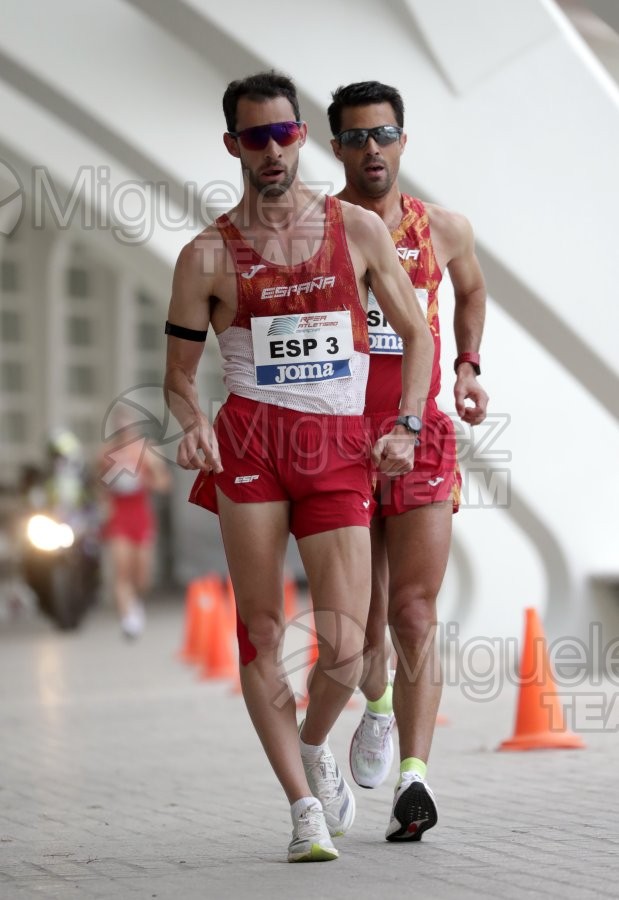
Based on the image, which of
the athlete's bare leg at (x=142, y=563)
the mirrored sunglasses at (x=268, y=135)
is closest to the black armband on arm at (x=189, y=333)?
the mirrored sunglasses at (x=268, y=135)

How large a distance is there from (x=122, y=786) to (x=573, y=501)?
650 cm

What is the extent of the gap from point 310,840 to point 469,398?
5.87 ft

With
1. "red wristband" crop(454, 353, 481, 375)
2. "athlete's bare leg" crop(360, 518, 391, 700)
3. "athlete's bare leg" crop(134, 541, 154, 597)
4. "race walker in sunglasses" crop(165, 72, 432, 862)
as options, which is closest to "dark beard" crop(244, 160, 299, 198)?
"race walker in sunglasses" crop(165, 72, 432, 862)

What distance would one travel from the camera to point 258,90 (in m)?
5.52

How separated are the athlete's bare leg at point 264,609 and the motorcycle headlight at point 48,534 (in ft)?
46.8

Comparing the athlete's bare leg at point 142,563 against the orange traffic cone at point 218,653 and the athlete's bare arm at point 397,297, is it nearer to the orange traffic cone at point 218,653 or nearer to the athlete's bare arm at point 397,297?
the orange traffic cone at point 218,653

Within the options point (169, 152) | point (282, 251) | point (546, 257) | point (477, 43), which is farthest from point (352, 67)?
point (282, 251)

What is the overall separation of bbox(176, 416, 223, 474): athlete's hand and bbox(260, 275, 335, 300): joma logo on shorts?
1.45 ft

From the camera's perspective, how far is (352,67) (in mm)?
10305

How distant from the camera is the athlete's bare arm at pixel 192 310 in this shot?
554 centimetres

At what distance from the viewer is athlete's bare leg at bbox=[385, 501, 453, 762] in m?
5.96

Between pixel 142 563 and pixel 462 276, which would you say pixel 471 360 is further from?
pixel 142 563

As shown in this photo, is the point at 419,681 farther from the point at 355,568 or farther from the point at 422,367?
the point at 422,367

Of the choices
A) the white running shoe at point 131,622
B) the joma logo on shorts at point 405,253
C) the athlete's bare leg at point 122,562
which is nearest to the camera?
the joma logo on shorts at point 405,253
